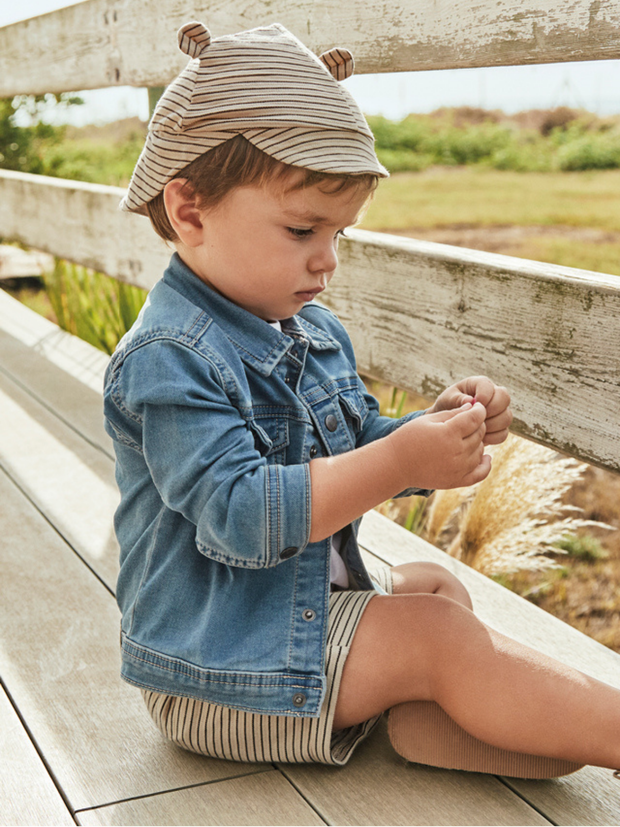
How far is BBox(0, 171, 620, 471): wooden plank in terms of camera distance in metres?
1.33

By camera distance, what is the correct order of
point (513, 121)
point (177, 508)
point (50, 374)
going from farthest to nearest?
point (513, 121), point (50, 374), point (177, 508)

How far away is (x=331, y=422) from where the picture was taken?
1.25 m

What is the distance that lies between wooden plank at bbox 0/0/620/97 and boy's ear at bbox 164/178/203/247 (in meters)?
0.60

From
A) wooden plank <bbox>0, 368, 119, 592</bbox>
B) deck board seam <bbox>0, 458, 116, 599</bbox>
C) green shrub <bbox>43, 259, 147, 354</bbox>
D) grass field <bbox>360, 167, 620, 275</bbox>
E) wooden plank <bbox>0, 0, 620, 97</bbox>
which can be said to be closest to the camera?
wooden plank <bbox>0, 0, 620, 97</bbox>

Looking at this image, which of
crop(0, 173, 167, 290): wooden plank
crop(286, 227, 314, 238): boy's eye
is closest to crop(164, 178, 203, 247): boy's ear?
crop(286, 227, 314, 238): boy's eye

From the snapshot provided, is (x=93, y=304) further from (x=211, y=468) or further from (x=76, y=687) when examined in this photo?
(x=211, y=468)

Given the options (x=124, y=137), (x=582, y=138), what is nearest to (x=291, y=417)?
(x=124, y=137)

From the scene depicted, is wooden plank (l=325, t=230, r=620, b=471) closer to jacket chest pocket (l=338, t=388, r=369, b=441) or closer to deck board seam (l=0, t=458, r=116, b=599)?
jacket chest pocket (l=338, t=388, r=369, b=441)

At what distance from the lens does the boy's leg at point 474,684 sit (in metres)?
1.10

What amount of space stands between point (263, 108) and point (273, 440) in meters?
0.42

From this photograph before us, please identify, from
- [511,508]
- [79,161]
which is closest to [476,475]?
[511,508]

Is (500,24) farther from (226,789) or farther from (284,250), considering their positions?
(226,789)

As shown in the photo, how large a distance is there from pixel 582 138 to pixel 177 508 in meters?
12.2

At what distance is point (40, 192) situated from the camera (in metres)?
3.29
